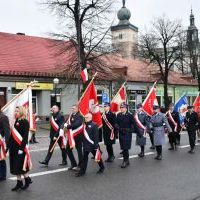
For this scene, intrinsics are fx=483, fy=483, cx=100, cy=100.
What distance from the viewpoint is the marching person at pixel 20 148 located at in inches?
375

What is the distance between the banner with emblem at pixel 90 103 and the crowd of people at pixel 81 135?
25cm

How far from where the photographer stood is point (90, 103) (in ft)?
43.2

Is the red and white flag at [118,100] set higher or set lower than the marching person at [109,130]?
higher

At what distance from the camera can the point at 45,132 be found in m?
30.6

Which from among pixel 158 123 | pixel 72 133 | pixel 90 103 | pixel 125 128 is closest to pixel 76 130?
pixel 72 133

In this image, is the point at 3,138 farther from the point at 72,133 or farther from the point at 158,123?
the point at 158,123

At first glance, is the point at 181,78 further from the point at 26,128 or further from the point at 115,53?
the point at 26,128

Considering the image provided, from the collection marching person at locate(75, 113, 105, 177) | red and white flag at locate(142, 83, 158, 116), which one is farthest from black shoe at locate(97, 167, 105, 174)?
red and white flag at locate(142, 83, 158, 116)

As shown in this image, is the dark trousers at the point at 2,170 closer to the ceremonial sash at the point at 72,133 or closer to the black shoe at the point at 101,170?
the ceremonial sash at the point at 72,133

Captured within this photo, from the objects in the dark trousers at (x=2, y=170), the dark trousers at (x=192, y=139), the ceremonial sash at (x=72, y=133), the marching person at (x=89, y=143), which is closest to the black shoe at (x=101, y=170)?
the marching person at (x=89, y=143)

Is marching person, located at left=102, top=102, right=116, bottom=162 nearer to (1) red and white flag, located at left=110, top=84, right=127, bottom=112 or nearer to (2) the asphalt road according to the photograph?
(2) the asphalt road

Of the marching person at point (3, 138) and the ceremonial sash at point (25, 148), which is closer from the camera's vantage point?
the ceremonial sash at point (25, 148)

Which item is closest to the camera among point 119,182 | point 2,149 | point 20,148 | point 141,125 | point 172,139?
point 20,148

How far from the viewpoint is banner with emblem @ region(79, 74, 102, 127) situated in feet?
41.7
